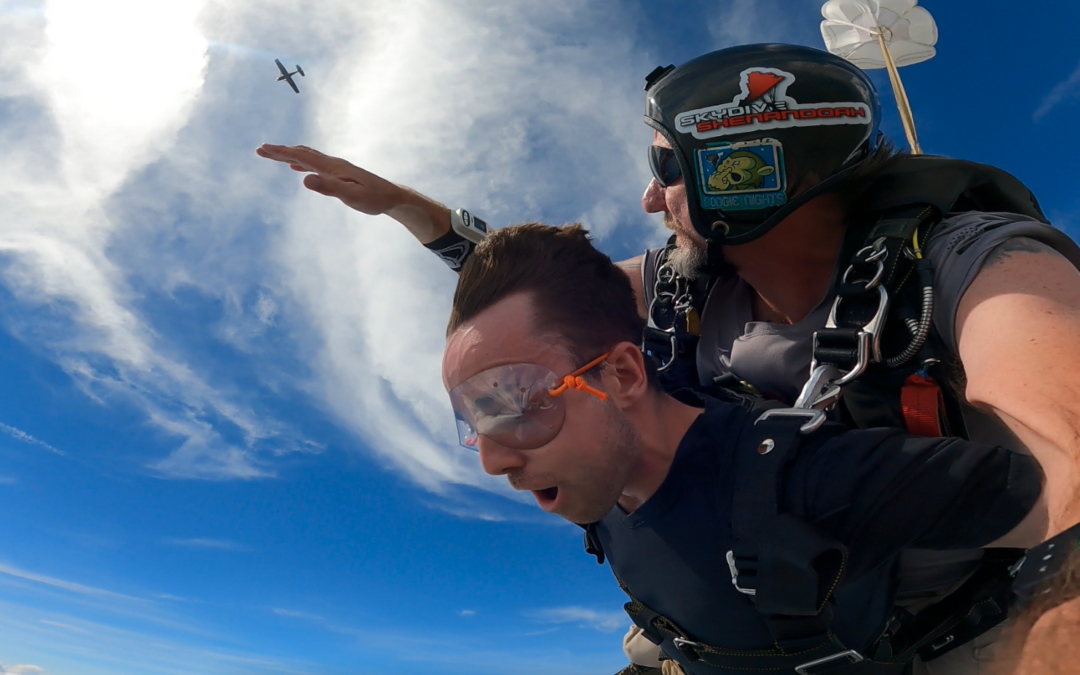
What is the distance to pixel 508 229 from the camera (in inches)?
118

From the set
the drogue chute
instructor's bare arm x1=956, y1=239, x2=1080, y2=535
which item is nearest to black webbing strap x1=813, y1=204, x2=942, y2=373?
instructor's bare arm x1=956, y1=239, x2=1080, y2=535

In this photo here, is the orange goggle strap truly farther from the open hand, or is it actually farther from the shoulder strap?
the open hand

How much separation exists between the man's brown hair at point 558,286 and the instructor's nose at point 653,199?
604 millimetres

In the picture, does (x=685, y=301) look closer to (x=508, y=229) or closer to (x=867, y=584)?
(x=508, y=229)

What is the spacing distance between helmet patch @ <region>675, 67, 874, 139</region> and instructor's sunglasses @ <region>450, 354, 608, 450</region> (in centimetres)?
118

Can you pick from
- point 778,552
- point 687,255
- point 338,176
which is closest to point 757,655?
point 778,552

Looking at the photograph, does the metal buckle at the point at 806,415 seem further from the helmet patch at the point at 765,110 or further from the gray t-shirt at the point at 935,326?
the helmet patch at the point at 765,110

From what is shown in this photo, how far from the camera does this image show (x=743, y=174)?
2836 mm

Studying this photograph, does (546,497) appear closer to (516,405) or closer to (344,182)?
(516,405)

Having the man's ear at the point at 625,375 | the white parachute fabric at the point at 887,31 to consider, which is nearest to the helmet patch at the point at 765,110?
the man's ear at the point at 625,375

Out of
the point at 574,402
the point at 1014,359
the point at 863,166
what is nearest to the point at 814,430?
the point at 1014,359

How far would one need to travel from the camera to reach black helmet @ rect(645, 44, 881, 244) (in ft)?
9.13

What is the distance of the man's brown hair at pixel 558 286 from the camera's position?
2609mm

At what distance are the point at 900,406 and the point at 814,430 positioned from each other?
0.58 meters
